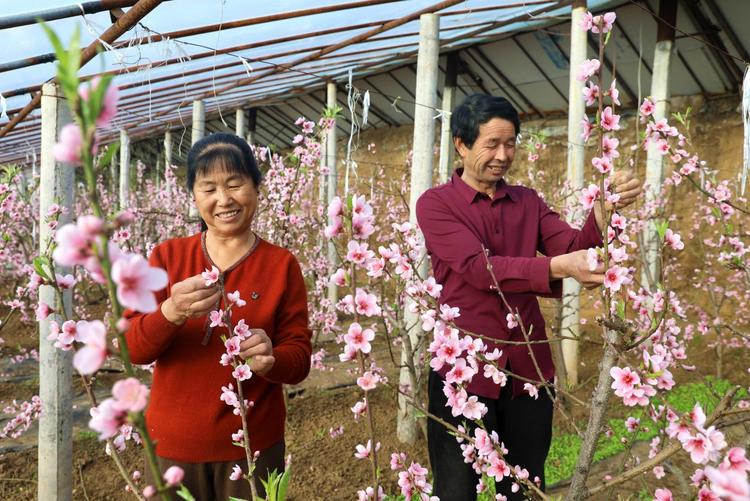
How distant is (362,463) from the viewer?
3705mm

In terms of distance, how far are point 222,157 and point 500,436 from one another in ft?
Result: 4.34

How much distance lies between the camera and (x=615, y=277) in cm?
108

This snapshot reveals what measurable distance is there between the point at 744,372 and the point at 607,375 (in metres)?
5.99

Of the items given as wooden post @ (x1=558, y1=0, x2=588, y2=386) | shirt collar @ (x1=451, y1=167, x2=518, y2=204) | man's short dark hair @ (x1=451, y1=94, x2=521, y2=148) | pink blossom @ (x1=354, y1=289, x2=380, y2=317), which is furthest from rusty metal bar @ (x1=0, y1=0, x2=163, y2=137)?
wooden post @ (x1=558, y1=0, x2=588, y2=386)

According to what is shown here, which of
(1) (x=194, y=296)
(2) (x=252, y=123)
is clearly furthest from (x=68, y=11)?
(2) (x=252, y=123)

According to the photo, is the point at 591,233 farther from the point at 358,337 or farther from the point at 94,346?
the point at 94,346

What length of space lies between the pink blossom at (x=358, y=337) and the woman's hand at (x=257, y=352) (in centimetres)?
29

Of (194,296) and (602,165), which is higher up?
(602,165)

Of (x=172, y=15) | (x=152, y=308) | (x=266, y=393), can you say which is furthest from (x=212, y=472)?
(x=172, y=15)

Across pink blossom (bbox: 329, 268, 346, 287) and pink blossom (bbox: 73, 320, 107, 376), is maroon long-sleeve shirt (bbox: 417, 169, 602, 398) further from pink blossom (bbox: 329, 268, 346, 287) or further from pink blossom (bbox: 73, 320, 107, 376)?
pink blossom (bbox: 73, 320, 107, 376)

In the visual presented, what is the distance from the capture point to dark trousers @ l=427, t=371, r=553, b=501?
5.66 feet

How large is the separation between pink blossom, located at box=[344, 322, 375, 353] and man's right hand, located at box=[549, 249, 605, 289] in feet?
1.76

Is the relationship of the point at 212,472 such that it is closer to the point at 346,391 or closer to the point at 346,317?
the point at 346,391

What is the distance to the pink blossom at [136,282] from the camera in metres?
0.44
